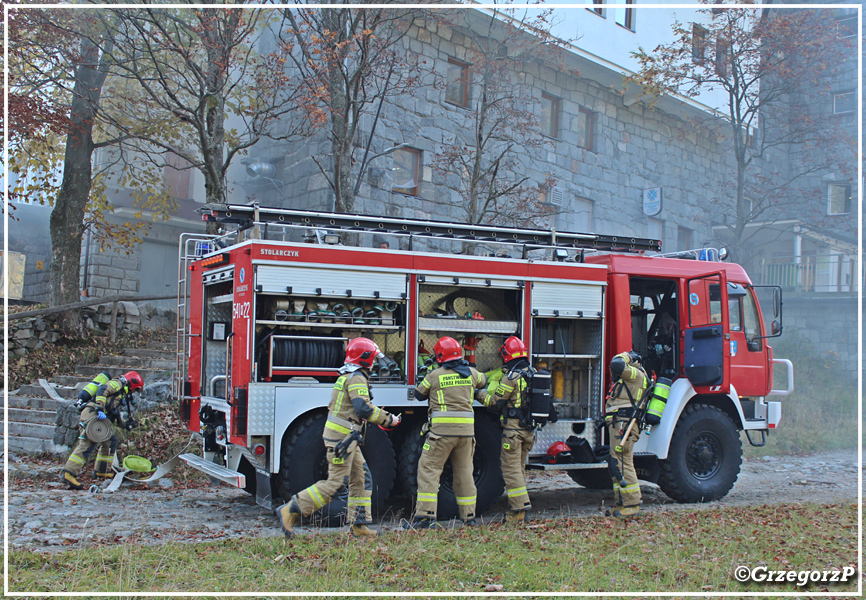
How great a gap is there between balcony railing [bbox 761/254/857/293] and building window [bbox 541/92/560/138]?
8.88 m

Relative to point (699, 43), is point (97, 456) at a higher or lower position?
lower

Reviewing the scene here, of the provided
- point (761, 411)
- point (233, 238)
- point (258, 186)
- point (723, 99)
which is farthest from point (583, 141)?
point (233, 238)

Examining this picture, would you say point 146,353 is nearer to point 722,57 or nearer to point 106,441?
point 106,441

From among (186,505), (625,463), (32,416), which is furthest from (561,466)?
(32,416)

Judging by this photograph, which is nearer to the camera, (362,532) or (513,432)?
(362,532)

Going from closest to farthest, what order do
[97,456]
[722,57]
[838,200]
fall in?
[97,456], [722,57], [838,200]

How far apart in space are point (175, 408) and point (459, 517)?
5452 mm

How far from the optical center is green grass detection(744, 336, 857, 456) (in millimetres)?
14279

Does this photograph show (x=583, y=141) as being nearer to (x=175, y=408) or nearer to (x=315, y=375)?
(x=175, y=408)

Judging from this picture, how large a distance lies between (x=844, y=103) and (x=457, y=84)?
1320 centimetres

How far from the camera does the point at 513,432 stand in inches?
280

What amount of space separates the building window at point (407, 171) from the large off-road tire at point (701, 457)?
382 inches

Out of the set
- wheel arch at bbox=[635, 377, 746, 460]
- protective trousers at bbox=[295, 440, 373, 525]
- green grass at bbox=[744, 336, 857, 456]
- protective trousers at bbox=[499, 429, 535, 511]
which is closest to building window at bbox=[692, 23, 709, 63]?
green grass at bbox=[744, 336, 857, 456]

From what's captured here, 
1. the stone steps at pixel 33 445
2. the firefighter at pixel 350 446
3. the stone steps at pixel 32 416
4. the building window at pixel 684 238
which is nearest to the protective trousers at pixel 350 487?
the firefighter at pixel 350 446
